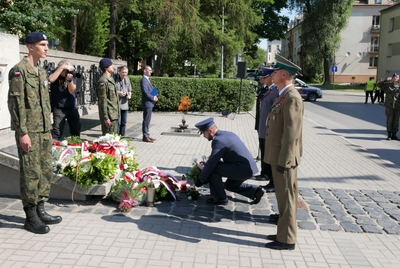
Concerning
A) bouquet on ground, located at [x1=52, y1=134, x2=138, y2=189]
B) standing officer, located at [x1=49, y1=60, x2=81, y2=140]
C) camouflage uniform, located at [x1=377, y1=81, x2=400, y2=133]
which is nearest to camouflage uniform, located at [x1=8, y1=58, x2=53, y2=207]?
bouquet on ground, located at [x1=52, y1=134, x2=138, y2=189]

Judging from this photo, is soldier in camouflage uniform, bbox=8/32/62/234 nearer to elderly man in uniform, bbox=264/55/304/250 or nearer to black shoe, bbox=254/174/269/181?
elderly man in uniform, bbox=264/55/304/250

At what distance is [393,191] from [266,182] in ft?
6.95

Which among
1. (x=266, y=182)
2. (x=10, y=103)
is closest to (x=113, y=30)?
(x=266, y=182)

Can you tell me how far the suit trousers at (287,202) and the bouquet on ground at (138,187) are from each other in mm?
2006

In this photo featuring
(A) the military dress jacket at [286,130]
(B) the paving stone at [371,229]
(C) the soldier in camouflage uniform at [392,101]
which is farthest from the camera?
(C) the soldier in camouflage uniform at [392,101]

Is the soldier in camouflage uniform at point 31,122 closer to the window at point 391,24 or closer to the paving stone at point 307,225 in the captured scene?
the paving stone at point 307,225

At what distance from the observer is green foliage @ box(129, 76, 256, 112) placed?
810 inches

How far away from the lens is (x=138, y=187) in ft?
19.8

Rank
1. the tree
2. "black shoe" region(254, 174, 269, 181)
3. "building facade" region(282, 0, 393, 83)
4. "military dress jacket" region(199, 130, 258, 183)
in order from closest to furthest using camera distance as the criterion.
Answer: "military dress jacket" region(199, 130, 258, 183) → "black shoe" region(254, 174, 269, 181) → the tree → "building facade" region(282, 0, 393, 83)

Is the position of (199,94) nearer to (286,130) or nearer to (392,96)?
(392,96)

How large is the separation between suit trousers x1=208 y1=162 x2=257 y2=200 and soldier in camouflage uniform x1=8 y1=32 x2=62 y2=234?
2189 millimetres

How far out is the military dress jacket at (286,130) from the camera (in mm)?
4453

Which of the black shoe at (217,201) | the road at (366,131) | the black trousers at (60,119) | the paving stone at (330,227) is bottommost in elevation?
the road at (366,131)

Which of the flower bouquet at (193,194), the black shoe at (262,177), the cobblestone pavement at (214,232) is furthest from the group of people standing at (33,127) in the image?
the black shoe at (262,177)
